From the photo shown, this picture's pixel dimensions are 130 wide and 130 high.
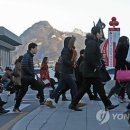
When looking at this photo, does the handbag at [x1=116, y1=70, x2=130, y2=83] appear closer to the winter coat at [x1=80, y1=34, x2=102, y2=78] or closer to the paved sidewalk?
the winter coat at [x1=80, y1=34, x2=102, y2=78]

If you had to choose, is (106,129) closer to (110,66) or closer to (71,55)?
(71,55)

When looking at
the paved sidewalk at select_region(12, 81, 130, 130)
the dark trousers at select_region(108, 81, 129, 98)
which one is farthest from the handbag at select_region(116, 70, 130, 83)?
the dark trousers at select_region(108, 81, 129, 98)

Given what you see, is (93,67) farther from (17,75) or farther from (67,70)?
(17,75)

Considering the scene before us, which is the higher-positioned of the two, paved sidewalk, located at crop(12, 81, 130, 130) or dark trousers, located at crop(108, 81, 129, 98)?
dark trousers, located at crop(108, 81, 129, 98)

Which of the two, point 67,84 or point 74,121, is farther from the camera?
point 67,84

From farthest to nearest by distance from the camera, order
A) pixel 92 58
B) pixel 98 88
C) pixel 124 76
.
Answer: pixel 98 88
pixel 92 58
pixel 124 76

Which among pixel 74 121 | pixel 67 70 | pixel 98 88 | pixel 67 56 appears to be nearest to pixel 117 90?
pixel 67 70

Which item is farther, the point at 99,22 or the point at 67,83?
the point at 99,22

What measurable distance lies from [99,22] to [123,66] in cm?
1138

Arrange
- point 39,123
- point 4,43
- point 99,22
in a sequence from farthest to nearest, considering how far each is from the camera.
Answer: point 4,43 < point 99,22 < point 39,123

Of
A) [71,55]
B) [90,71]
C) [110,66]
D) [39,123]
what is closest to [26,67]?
[71,55]

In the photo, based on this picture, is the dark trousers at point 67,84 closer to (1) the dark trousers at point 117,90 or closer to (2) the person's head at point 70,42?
(2) the person's head at point 70,42

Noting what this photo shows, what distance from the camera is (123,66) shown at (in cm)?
1195

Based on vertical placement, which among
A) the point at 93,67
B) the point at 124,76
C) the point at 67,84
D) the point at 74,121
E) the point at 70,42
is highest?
the point at 70,42
